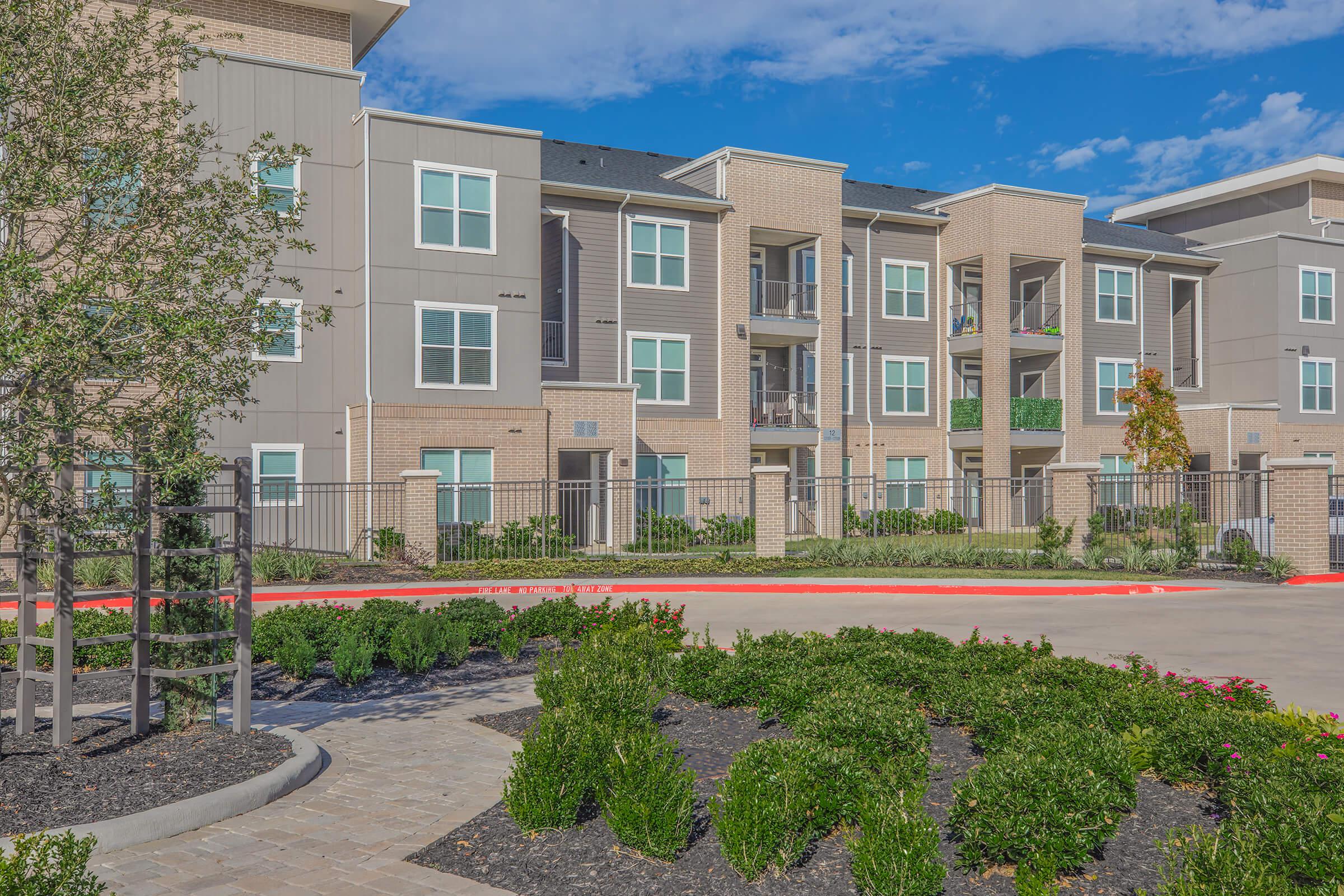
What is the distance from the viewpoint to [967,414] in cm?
3734

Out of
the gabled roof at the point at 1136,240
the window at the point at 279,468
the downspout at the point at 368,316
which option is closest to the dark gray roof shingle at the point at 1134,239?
the gabled roof at the point at 1136,240

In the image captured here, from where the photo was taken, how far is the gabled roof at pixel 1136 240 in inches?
1569

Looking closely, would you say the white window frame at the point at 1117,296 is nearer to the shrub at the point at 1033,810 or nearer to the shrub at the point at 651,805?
the shrub at the point at 1033,810

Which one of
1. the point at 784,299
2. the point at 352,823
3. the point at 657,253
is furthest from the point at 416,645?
the point at 784,299

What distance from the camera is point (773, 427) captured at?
108ft

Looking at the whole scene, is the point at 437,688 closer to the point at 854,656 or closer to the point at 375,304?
the point at 854,656

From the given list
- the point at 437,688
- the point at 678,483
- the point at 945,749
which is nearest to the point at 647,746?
the point at 945,749

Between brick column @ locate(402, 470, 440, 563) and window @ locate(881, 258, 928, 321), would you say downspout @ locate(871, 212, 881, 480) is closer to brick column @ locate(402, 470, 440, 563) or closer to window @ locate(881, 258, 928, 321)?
window @ locate(881, 258, 928, 321)

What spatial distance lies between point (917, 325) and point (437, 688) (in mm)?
30299

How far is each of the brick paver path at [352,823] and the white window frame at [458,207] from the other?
766 inches

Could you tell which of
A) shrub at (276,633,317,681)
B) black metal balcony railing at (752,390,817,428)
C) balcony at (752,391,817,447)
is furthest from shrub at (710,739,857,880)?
black metal balcony railing at (752,390,817,428)

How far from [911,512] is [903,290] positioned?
10.9m

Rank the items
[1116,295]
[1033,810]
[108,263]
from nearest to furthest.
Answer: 1. [1033,810]
2. [108,263]
3. [1116,295]

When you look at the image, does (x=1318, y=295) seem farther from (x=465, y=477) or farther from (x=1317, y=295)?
(x=465, y=477)
